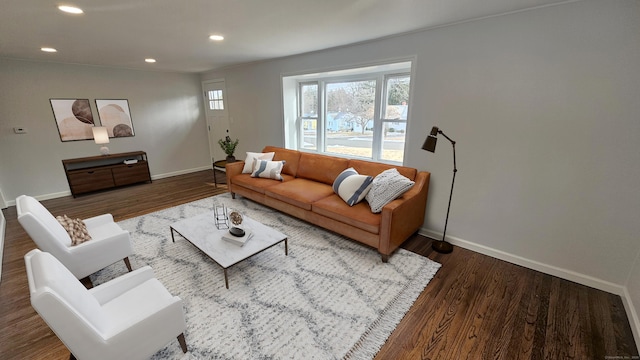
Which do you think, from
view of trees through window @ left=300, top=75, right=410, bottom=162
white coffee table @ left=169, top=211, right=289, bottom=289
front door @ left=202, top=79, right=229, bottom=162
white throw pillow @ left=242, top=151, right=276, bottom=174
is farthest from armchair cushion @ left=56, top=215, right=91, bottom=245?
front door @ left=202, top=79, right=229, bottom=162

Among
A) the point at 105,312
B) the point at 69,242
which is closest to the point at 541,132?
the point at 105,312

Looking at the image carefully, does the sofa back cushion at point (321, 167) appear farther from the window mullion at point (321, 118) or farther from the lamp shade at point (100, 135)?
the lamp shade at point (100, 135)

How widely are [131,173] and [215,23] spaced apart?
3998 millimetres

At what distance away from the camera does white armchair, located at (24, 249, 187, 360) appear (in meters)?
1.11

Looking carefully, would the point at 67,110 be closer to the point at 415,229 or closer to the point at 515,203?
the point at 415,229

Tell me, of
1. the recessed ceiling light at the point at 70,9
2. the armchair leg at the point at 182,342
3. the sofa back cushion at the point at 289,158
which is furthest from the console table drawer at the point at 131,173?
the armchair leg at the point at 182,342

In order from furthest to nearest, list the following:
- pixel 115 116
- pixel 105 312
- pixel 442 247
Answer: pixel 115 116, pixel 442 247, pixel 105 312

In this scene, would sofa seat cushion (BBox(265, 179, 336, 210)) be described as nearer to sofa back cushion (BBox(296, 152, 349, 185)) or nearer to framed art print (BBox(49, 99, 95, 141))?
sofa back cushion (BBox(296, 152, 349, 185))

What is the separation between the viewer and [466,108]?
259 cm

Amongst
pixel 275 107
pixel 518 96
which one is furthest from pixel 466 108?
pixel 275 107

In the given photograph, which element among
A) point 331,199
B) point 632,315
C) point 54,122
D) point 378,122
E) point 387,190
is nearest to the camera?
point 632,315

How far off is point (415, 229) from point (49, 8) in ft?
12.8

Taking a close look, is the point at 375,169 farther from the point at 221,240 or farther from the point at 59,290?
the point at 59,290

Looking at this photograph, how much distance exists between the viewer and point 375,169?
3229 mm
